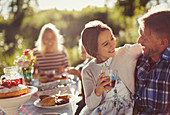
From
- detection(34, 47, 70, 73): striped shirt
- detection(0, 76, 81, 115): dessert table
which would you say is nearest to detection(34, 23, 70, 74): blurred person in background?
detection(34, 47, 70, 73): striped shirt

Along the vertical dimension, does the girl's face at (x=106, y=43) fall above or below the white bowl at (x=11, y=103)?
above

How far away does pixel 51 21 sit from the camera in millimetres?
7762

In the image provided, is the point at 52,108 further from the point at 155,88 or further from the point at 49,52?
the point at 49,52

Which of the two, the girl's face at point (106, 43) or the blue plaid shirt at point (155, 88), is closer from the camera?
the blue plaid shirt at point (155, 88)

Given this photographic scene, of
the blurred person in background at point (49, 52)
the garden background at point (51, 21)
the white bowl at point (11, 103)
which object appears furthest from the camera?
the garden background at point (51, 21)

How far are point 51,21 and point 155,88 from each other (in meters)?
6.52

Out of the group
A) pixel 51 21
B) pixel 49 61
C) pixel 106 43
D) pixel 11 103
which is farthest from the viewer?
pixel 51 21

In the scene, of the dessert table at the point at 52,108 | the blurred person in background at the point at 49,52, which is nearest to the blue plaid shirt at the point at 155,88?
the dessert table at the point at 52,108

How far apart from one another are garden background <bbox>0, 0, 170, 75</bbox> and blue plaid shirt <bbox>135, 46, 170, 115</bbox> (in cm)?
481

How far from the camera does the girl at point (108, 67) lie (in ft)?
5.88

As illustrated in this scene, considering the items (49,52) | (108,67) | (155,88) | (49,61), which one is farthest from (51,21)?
(155,88)

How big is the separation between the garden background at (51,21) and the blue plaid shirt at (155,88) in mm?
4815

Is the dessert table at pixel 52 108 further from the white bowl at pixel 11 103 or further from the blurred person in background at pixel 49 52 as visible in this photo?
the blurred person in background at pixel 49 52

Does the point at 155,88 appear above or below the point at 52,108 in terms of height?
above
